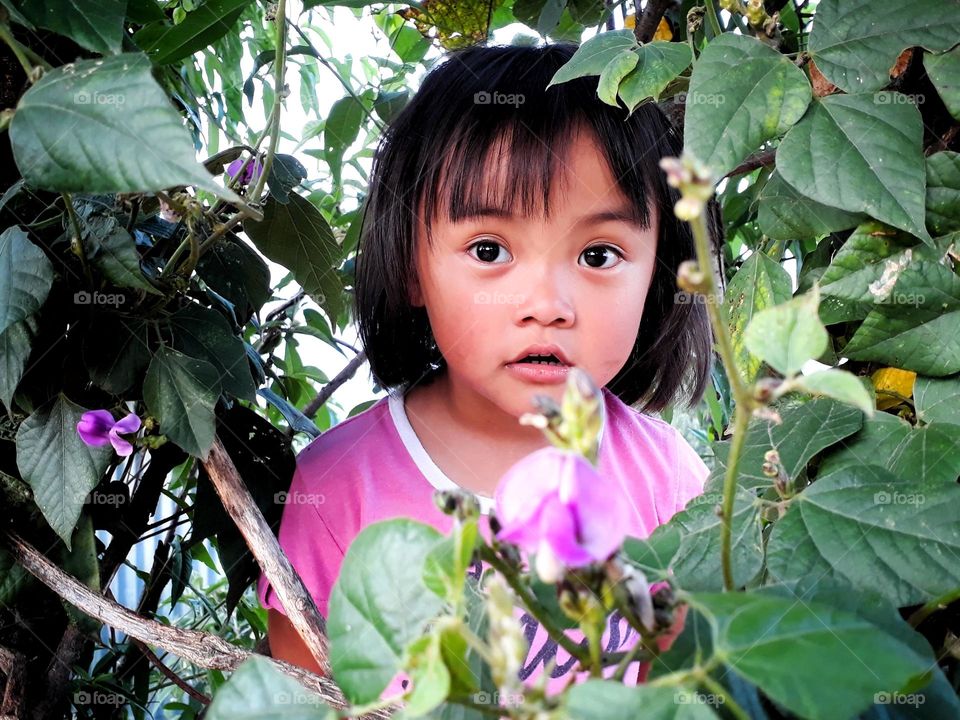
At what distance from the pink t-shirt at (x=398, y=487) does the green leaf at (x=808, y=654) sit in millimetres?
508

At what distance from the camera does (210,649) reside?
596 millimetres

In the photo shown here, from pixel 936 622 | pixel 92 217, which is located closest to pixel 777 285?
pixel 936 622

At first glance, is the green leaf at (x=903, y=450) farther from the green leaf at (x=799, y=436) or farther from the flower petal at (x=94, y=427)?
the flower petal at (x=94, y=427)

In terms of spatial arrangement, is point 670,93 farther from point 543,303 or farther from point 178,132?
point 178,132

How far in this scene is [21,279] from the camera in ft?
2.09

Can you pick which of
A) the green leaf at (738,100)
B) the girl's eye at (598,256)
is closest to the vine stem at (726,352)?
the green leaf at (738,100)

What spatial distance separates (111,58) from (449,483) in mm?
571

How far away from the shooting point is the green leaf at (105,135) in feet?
1.47

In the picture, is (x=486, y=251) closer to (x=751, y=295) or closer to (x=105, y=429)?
(x=751, y=295)

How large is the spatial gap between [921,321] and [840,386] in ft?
1.00

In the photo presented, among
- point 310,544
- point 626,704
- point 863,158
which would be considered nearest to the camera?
point 626,704

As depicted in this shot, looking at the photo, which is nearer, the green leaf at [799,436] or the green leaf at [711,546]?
the green leaf at [711,546]

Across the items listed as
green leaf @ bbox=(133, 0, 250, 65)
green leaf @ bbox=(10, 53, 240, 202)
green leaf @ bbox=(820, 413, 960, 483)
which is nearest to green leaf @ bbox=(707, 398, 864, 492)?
green leaf @ bbox=(820, 413, 960, 483)

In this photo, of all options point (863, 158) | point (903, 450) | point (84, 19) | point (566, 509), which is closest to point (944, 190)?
point (863, 158)
